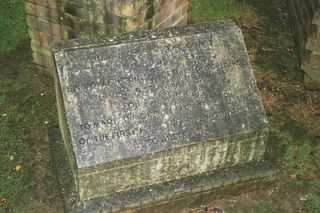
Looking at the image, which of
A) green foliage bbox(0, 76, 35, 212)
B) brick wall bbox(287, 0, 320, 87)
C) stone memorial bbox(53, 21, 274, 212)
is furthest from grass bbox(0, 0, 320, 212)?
stone memorial bbox(53, 21, 274, 212)

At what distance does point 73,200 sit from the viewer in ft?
14.1

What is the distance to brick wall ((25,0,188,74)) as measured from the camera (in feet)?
17.3

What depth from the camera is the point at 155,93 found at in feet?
14.1

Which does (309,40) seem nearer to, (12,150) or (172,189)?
(172,189)

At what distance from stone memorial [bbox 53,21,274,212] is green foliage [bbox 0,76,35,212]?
711mm

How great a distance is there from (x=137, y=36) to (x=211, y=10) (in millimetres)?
3915

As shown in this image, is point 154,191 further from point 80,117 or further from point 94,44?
point 94,44

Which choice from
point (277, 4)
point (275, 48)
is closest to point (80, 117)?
point (275, 48)

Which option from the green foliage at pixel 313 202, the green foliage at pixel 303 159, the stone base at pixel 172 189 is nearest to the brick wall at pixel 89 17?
the stone base at pixel 172 189

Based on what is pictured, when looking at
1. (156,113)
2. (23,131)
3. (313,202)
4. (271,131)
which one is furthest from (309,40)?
(23,131)

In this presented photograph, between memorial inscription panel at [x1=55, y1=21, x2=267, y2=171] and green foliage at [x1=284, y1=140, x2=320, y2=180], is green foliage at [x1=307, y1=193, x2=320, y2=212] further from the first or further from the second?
memorial inscription panel at [x1=55, y1=21, x2=267, y2=171]

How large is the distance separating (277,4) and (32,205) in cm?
602

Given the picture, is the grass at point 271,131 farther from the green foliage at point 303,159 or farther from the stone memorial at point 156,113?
the stone memorial at point 156,113

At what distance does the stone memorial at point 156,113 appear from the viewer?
4.11 metres
